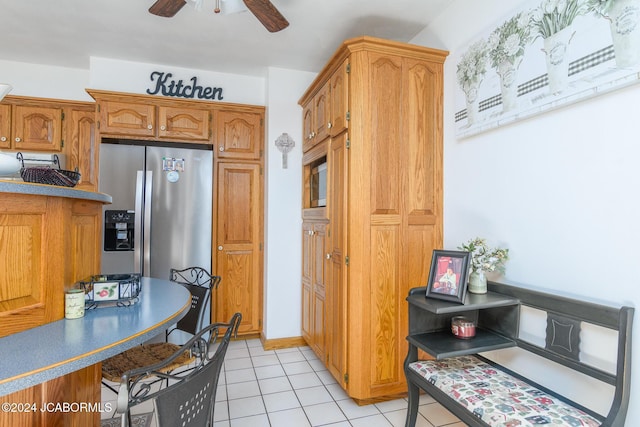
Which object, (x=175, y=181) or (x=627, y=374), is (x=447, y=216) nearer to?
(x=627, y=374)

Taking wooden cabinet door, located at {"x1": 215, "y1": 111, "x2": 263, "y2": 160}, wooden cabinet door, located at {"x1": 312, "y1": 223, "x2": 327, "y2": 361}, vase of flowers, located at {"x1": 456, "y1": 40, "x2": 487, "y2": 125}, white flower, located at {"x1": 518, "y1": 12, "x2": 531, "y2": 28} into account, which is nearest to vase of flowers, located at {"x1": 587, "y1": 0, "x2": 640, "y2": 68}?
white flower, located at {"x1": 518, "y1": 12, "x2": 531, "y2": 28}

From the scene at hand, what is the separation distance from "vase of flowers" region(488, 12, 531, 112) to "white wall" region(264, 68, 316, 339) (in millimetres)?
1909

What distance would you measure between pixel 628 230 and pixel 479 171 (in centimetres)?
83

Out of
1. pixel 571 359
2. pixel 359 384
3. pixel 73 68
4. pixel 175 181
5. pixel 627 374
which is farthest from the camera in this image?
pixel 73 68

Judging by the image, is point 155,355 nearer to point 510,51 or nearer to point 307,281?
point 307,281

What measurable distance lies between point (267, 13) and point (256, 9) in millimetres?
70

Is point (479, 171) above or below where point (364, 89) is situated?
below

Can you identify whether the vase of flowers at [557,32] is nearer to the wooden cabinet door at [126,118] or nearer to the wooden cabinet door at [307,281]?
the wooden cabinet door at [307,281]

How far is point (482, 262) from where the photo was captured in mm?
1788

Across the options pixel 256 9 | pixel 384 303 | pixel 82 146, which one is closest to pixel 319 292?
pixel 384 303

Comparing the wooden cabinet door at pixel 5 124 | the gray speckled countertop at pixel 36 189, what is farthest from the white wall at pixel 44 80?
the gray speckled countertop at pixel 36 189

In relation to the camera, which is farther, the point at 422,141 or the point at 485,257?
the point at 422,141

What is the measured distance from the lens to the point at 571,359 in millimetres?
1432

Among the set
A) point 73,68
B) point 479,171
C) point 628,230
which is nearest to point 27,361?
point 628,230
